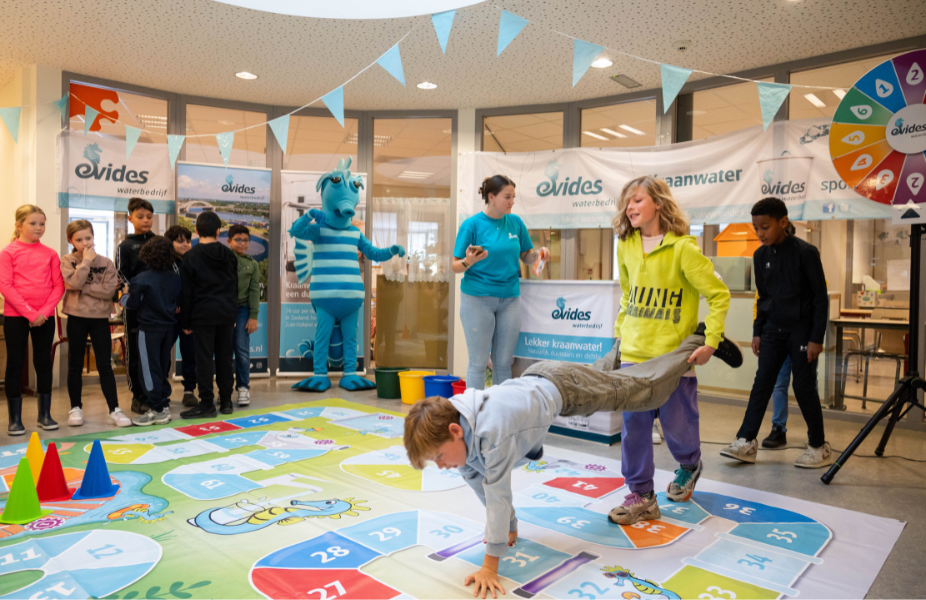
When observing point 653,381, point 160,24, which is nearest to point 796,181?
point 653,381

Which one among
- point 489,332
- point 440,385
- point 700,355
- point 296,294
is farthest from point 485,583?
point 296,294

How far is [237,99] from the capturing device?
6.39m

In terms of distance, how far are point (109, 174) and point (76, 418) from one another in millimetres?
2652

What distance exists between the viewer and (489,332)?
4.06 m

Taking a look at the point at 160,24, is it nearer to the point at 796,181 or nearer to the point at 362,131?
the point at 362,131

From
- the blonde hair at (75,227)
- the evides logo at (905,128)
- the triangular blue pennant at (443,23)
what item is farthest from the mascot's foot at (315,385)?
the evides logo at (905,128)

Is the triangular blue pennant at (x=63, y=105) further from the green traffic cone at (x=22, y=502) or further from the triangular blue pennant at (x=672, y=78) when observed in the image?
the triangular blue pennant at (x=672, y=78)

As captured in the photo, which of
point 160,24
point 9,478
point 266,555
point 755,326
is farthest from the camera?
point 160,24

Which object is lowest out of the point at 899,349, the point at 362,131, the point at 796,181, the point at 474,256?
the point at 899,349

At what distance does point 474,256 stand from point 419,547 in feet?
6.82

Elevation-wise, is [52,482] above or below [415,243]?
below

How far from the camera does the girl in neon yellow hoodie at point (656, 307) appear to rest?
241cm

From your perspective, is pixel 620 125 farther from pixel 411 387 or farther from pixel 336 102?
pixel 411 387

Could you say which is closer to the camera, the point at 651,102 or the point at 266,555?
the point at 266,555
